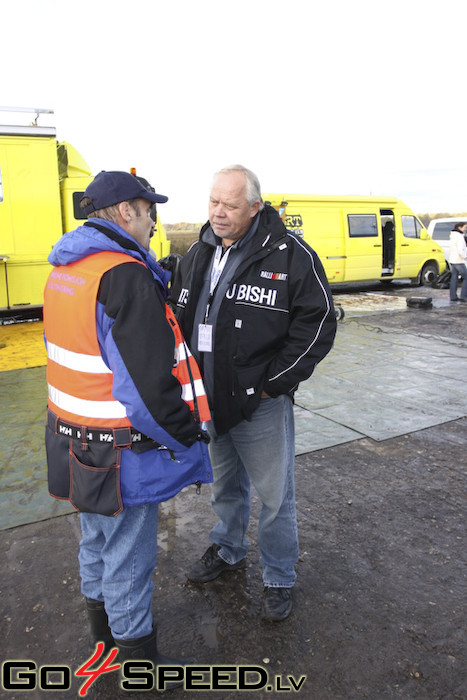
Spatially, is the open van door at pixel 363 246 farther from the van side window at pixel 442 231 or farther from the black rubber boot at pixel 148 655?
the black rubber boot at pixel 148 655

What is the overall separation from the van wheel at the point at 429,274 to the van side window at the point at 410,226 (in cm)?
102

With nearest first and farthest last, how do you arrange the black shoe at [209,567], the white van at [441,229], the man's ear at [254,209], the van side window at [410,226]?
the man's ear at [254,209] < the black shoe at [209,567] < the van side window at [410,226] < the white van at [441,229]

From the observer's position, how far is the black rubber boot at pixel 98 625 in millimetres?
2160

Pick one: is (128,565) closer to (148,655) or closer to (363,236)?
(148,655)

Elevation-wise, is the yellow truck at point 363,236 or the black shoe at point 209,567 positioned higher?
the yellow truck at point 363,236

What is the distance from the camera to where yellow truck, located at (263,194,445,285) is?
12914mm

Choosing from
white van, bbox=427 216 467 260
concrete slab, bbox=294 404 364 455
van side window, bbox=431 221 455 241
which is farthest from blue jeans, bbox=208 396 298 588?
van side window, bbox=431 221 455 241

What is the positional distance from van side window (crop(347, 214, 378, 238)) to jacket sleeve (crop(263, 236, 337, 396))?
11.9 m

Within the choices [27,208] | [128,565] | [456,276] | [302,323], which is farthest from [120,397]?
[456,276]

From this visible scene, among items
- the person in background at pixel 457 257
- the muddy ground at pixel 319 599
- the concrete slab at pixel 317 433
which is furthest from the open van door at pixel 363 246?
the muddy ground at pixel 319 599

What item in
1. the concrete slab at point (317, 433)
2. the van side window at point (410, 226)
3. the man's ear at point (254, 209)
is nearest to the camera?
the man's ear at point (254, 209)

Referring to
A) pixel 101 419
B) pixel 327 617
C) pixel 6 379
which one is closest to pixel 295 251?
pixel 101 419

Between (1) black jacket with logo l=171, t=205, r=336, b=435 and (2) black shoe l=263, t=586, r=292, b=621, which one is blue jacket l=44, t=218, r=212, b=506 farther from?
(2) black shoe l=263, t=586, r=292, b=621

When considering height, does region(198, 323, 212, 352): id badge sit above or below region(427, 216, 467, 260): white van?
below
